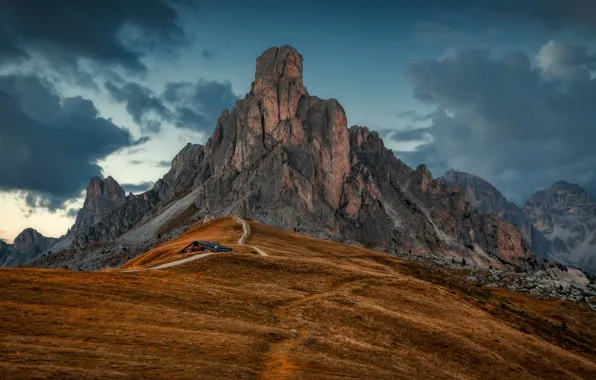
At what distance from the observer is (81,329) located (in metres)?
30.2

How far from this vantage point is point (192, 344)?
30.8m

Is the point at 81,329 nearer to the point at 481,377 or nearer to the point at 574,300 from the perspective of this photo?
the point at 481,377

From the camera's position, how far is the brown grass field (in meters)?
27.2

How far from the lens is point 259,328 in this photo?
125 ft

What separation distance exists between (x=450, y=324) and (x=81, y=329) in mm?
39046

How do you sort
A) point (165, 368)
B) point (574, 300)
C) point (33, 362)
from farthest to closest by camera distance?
point (574, 300) < point (165, 368) < point (33, 362)

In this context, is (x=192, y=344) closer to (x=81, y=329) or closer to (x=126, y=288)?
(x=81, y=329)

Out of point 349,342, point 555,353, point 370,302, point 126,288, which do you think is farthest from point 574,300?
point 126,288

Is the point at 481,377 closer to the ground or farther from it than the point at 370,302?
closer to the ground

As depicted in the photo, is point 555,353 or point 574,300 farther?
point 574,300

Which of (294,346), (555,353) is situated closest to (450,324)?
(555,353)

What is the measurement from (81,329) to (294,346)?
14.6 metres

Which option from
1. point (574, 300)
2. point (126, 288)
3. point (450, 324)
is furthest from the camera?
point (574, 300)

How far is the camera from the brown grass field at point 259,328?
27156 mm
